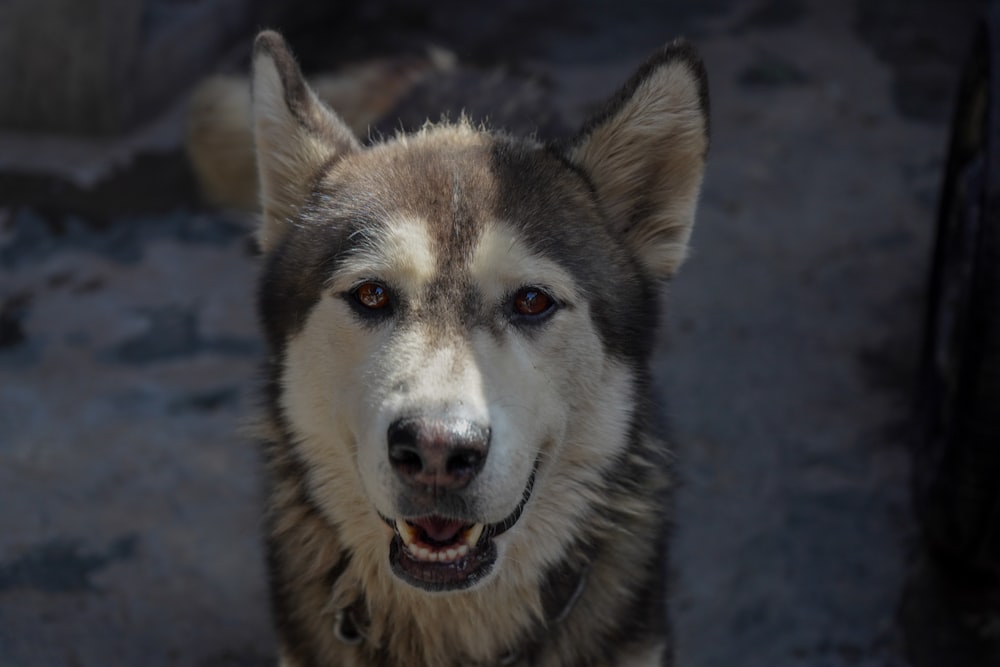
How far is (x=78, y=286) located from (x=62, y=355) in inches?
22.9

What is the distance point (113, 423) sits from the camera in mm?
4715

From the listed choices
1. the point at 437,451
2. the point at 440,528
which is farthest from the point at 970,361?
the point at 437,451

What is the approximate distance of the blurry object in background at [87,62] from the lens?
6.42m

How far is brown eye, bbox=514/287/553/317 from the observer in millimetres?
2850

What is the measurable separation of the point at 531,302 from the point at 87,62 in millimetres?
4656

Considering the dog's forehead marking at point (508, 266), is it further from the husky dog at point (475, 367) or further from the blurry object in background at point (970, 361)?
the blurry object in background at point (970, 361)

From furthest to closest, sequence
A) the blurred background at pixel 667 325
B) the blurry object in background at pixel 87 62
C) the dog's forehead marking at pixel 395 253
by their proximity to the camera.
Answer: the blurry object in background at pixel 87 62 < the blurred background at pixel 667 325 < the dog's forehead marking at pixel 395 253

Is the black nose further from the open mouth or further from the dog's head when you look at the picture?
the open mouth

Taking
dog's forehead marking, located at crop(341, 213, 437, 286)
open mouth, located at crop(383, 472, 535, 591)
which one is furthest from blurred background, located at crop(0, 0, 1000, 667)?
open mouth, located at crop(383, 472, 535, 591)

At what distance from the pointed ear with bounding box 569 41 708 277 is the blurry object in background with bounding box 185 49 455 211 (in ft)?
7.19

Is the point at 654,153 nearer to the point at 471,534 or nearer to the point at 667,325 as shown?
the point at 471,534

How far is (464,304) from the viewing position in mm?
2779

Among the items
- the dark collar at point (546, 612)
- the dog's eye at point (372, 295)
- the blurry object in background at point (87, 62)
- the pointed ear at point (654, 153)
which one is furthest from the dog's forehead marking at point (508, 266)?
the blurry object in background at point (87, 62)

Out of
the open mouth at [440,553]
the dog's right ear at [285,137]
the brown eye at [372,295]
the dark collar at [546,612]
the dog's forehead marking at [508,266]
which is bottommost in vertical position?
the dark collar at [546,612]
